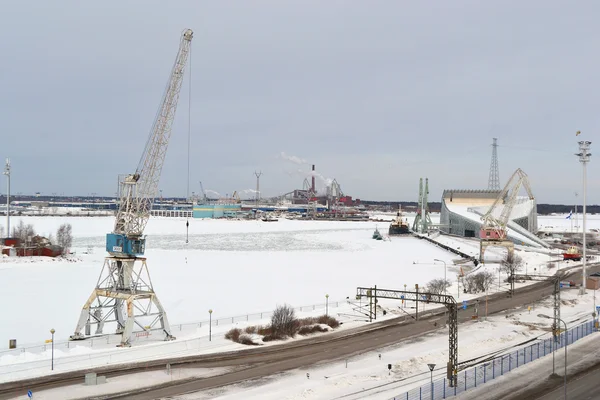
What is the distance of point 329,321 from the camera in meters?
48.2

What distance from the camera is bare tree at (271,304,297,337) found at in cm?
4462

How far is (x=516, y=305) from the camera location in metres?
58.6

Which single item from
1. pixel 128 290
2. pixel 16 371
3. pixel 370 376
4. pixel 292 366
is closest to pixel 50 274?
pixel 128 290

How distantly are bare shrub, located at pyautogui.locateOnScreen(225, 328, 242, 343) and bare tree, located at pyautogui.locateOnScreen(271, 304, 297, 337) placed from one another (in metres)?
3.06

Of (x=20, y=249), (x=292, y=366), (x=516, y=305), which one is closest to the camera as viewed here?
(x=292, y=366)

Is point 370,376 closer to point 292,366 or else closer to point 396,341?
point 292,366

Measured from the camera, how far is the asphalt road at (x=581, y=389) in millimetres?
28984

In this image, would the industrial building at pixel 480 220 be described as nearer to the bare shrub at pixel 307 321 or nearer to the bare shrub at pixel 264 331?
the bare shrub at pixel 307 321

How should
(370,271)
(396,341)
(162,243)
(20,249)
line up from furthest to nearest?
(162,243), (20,249), (370,271), (396,341)

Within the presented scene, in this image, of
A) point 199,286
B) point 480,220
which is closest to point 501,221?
point 480,220

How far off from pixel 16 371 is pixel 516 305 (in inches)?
1931

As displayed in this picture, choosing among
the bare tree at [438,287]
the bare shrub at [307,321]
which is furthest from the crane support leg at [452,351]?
the bare tree at [438,287]

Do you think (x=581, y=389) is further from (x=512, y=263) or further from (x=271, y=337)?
(x=512, y=263)

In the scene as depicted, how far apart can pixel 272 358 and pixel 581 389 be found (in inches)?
781
